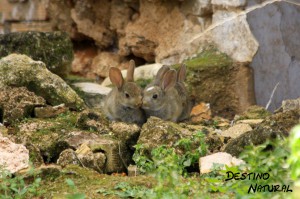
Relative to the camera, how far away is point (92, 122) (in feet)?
24.1

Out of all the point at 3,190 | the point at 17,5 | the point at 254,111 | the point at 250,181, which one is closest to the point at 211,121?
the point at 254,111

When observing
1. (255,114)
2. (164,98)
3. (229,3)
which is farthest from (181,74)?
(255,114)

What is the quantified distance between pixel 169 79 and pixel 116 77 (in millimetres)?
550

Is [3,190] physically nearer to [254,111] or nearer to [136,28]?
[254,111]

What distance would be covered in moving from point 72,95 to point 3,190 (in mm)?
2994

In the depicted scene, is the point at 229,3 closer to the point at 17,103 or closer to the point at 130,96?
the point at 130,96

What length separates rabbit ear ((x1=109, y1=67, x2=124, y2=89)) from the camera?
29.0 ft

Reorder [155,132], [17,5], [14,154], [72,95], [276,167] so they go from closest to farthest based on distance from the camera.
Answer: [276,167] → [14,154] → [155,132] → [72,95] → [17,5]

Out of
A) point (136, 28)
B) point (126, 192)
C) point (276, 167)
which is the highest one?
point (136, 28)

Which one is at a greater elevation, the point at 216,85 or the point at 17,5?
the point at 17,5

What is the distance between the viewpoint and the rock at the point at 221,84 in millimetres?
9461

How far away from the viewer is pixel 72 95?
8203mm

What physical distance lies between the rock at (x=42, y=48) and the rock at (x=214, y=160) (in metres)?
3.72

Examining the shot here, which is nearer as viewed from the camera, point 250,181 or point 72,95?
point 250,181
